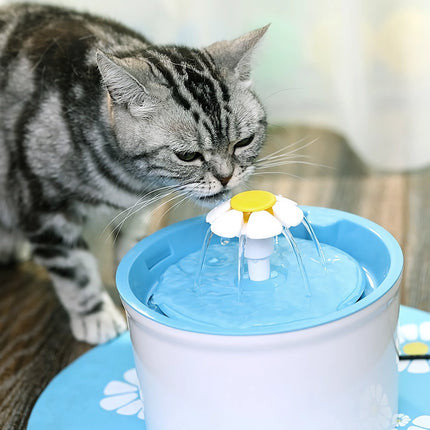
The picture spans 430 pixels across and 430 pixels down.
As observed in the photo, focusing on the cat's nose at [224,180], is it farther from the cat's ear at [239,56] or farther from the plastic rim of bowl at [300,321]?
the cat's ear at [239,56]

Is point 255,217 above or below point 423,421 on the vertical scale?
above

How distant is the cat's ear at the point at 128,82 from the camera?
2.98 feet

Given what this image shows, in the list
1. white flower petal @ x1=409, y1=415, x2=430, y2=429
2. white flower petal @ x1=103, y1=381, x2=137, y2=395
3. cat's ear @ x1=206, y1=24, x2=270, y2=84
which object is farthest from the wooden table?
cat's ear @ x1=206, y1=24, x2=270, y2=84

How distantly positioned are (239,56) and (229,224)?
352 mm

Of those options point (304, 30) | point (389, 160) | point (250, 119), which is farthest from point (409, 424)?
point (304, 30)

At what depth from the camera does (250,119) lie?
3.36 feet

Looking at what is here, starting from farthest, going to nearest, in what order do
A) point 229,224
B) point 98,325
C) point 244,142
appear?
point 98,325, point 244,142, point 229,224

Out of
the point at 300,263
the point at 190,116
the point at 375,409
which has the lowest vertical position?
the point at 375,409

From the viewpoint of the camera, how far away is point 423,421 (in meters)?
0.88

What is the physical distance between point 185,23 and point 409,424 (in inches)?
51.7

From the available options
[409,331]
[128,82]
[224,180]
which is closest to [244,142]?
[224,180]

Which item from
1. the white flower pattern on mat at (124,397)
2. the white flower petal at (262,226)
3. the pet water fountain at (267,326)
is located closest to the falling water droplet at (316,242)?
the pet water fountain at (267,326)

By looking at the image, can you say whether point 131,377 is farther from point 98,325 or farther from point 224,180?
point 224,180

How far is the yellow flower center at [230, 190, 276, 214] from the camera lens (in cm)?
80
